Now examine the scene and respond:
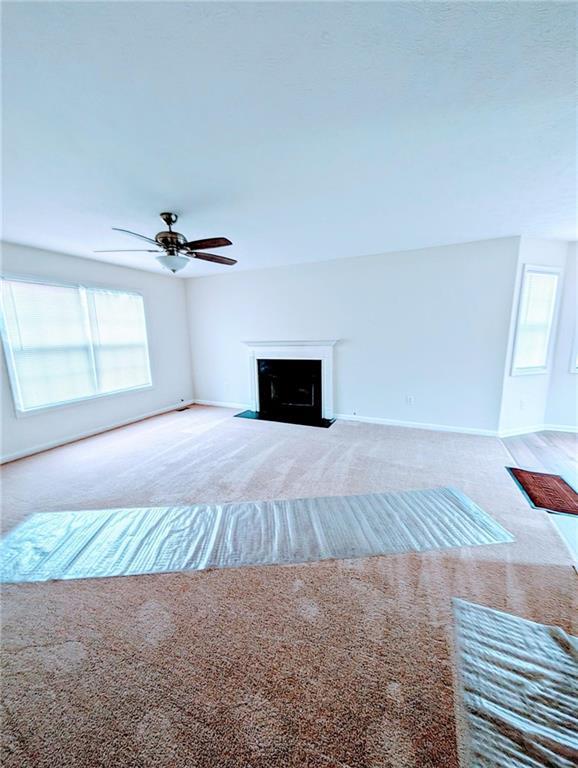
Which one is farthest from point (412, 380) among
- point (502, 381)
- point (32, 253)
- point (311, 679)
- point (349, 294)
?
point (32, 253)

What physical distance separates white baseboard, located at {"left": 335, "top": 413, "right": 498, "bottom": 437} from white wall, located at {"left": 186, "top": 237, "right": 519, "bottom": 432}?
0.04 m

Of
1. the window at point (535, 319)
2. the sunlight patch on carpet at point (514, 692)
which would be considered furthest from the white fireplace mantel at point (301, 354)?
the sunlight patch on carpet at point (514, 692)

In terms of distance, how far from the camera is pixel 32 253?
11.7ft

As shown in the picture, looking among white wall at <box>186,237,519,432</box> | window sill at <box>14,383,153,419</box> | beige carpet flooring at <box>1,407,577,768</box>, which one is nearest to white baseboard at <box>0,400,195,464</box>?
window sill at <box>14,383,153,419</box>

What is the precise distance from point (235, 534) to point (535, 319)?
4666 mm

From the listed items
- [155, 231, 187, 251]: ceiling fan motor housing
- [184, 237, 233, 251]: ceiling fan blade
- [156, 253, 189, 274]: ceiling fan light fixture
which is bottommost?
[156, 253, 189, 274]: ceiling fan light fixture

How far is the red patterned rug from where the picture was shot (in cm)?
250

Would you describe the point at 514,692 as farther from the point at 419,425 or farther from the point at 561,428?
the point at 561,428

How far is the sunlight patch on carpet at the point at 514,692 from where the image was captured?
1.03 m

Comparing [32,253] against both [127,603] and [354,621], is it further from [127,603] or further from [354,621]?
[354,621]

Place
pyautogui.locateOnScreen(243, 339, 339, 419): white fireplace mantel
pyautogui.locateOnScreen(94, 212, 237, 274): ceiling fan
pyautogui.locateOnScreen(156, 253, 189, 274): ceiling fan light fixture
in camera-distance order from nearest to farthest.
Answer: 1. pyautogui.locateOnScreen(94, 212, 237, 274): ceiling fan
2. pyautogui.locateOnScreen(156, 253, 189, 274): ceiling fan light fixture
3. pyautogui.locateOnScreen(243, 339, 339, 419): white fireplace mantel

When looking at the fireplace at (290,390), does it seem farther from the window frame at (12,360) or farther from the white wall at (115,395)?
the window frame at (12,360)

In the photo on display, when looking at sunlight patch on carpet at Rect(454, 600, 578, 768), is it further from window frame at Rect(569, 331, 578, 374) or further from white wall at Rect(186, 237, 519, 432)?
window frame at Rect(569, 331, 578, 374)

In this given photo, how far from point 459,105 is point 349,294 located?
121 inches
